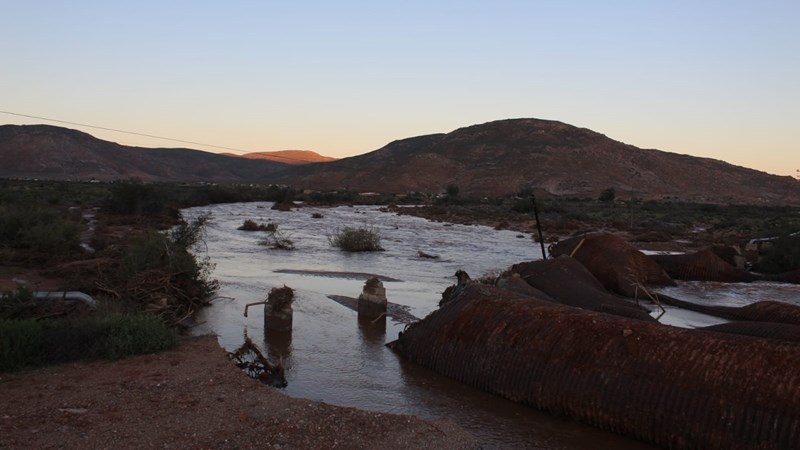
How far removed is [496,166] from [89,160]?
76.4 m

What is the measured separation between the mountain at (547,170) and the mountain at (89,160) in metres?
36.4

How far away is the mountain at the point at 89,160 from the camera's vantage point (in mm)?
118625

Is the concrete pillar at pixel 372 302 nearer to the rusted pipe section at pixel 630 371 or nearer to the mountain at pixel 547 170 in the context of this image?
the rusted pipe section at pixel 630 371

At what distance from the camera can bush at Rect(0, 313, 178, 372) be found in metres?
7.97

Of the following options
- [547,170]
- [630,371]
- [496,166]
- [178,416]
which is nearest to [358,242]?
[178,416]

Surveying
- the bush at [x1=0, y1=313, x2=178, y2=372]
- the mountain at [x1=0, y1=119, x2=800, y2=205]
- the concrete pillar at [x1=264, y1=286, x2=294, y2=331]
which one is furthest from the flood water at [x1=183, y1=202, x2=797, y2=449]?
the mountain at [x1=0, y1=119, x2=800, y2=205]

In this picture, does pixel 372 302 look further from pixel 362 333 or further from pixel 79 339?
pixel 79 339

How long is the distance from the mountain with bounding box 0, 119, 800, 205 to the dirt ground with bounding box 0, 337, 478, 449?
8350cm

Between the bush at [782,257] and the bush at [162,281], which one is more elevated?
the bush at [782,257]

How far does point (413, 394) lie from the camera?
→ 797 centimetres

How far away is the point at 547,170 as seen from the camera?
99.6 meters

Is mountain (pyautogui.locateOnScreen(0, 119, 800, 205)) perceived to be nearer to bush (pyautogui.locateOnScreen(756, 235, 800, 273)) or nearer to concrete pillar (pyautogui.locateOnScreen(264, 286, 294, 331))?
bush (pyautogui.locateOnScreen(756, 235, 800, 273))

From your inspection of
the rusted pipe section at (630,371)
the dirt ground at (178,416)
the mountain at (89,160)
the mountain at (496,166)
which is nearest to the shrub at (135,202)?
the dirt ground at (178,416)

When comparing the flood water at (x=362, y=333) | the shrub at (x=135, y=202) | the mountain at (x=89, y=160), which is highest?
the mountain at (x=89, y=160)
